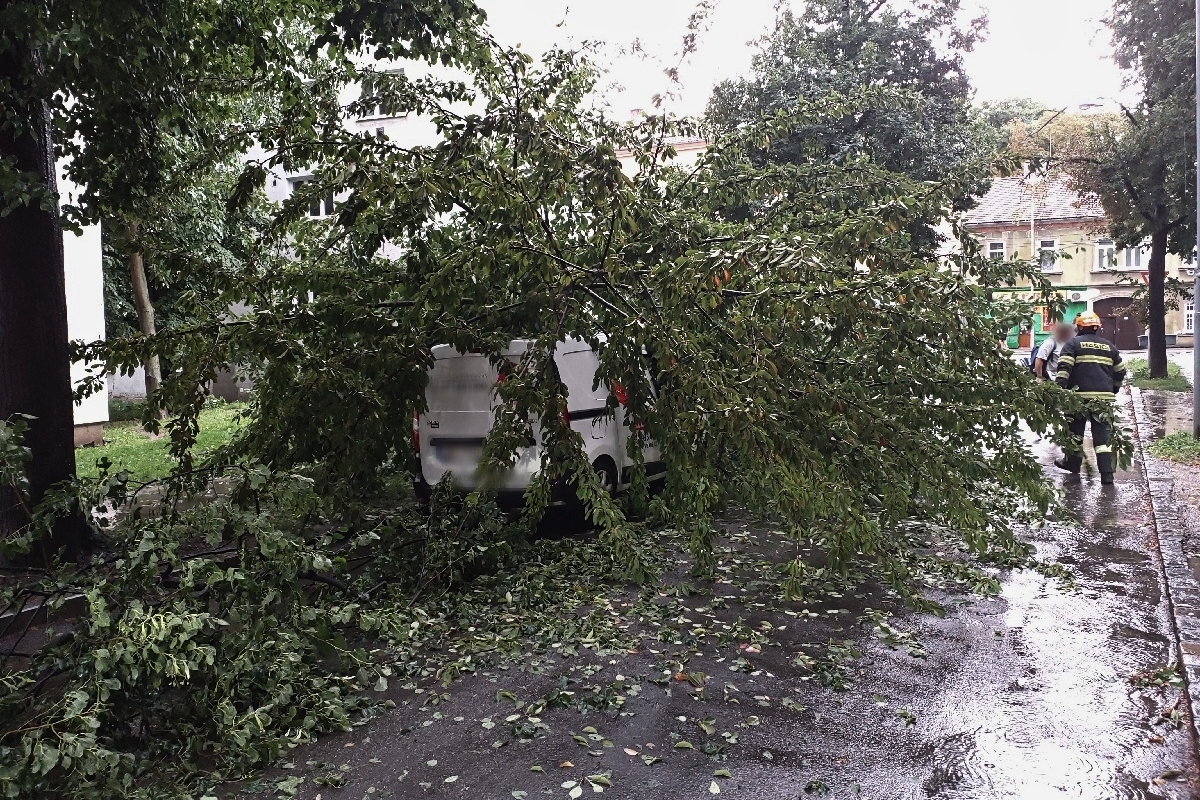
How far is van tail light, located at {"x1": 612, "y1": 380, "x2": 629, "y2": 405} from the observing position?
246 inches

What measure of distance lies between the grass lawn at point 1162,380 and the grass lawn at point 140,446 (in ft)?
63.4

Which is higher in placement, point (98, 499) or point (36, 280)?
point (36, 280)

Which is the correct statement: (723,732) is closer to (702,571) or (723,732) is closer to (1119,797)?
(1119,797)

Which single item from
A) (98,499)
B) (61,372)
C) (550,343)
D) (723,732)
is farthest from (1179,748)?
(61,372)

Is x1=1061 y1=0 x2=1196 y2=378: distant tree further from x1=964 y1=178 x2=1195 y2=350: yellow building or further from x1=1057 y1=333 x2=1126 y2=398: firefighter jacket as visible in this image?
x1=1057 y1=333 x2=1126 y2=398: firefighter jacket

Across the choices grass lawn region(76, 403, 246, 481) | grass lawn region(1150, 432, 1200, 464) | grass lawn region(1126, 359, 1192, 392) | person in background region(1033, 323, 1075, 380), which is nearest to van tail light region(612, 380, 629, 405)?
grass lawn region(76, 403, 246, 481)

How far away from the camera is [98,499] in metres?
4.48

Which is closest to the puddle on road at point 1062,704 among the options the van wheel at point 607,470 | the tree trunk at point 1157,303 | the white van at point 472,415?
the white van at point 472,415

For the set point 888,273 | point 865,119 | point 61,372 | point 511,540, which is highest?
point 865,119

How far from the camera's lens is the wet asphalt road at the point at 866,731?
12.2 feet

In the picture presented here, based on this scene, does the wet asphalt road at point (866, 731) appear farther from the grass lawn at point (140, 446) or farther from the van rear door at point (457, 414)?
the grass lawn at point (140, 446)

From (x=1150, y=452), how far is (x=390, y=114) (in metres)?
10.3

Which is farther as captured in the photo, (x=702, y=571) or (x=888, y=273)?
(x=702, y=571)

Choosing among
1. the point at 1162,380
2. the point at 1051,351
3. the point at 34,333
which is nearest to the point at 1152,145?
the point at 1162,380
